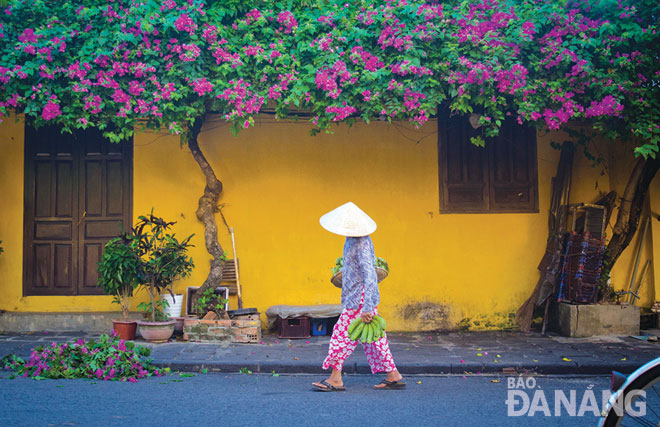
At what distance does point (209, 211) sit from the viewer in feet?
30.8

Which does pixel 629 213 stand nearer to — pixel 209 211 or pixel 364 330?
pixel 364 330

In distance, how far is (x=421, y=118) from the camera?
799 cm

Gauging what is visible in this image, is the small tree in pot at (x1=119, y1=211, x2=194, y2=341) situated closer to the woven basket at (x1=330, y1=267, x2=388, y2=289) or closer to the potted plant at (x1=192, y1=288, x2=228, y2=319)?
the potted plant at (x1=192, y1=288, x2=228, y2=319)

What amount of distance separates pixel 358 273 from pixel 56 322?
5.47 metres

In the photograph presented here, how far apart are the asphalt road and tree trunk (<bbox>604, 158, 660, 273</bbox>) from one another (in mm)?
3041

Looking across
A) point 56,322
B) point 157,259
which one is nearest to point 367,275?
point 157,259

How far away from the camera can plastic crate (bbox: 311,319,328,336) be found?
9.34 m

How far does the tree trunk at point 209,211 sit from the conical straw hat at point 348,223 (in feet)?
10.9

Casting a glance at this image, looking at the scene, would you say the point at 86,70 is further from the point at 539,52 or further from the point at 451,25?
the point at 539,52

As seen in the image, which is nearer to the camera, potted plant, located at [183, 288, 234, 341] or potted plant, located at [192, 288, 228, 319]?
potted plant, located at [183, 288, 234, 341]

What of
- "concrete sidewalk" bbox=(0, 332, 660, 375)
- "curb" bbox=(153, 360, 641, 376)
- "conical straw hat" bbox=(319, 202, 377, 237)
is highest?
"conical straw hat" bbox=(319, 202, 377, 237)

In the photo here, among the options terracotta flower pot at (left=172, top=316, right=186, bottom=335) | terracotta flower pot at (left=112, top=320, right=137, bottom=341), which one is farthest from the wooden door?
terracotta flower pot at (left=172, top=316, right=186, bottom=335)

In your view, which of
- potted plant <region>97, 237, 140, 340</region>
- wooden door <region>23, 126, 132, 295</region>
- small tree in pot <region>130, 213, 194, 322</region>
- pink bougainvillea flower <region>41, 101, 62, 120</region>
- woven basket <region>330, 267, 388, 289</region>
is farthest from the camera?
wooden door <region>23, 126, 132, 295</region>

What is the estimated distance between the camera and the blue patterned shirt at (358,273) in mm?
6070
